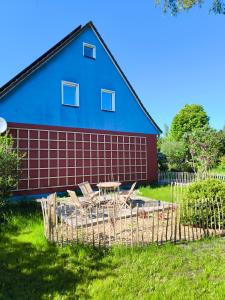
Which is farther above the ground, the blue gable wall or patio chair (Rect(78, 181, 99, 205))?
the blue gable wall

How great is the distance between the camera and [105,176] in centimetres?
1580

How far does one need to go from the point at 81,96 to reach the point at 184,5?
26.0ft

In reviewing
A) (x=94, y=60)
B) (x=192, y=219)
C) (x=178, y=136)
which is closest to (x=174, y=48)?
(x=94, y=60)

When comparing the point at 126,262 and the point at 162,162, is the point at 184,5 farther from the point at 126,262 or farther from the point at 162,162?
the point at 162,162

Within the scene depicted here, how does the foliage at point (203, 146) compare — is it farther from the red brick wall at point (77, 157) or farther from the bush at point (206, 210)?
the bush at point (206, 210)

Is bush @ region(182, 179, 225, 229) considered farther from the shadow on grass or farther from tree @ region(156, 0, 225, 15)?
tree @ region(156, 0, 225, 15)

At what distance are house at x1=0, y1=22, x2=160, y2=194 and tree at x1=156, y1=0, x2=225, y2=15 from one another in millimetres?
6952

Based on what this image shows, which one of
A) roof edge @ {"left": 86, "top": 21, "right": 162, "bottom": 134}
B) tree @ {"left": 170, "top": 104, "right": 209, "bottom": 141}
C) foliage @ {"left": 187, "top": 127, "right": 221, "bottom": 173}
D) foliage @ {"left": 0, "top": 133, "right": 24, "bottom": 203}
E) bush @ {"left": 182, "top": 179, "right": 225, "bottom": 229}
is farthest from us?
tree @ {"left": 170, "top": 104, "right": 209, "bottom": 141}

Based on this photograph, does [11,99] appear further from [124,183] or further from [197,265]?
[197,265]

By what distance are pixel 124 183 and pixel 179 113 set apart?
3946 cm

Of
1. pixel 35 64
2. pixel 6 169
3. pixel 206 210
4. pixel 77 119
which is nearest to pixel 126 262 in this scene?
pixel 206 210

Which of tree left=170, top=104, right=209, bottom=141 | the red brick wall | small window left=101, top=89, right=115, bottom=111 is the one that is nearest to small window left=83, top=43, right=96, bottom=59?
small window left=101, top=89, right=115, bottom=111

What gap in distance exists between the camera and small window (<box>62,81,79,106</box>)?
14.4 meters

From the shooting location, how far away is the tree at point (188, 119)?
51094mm
